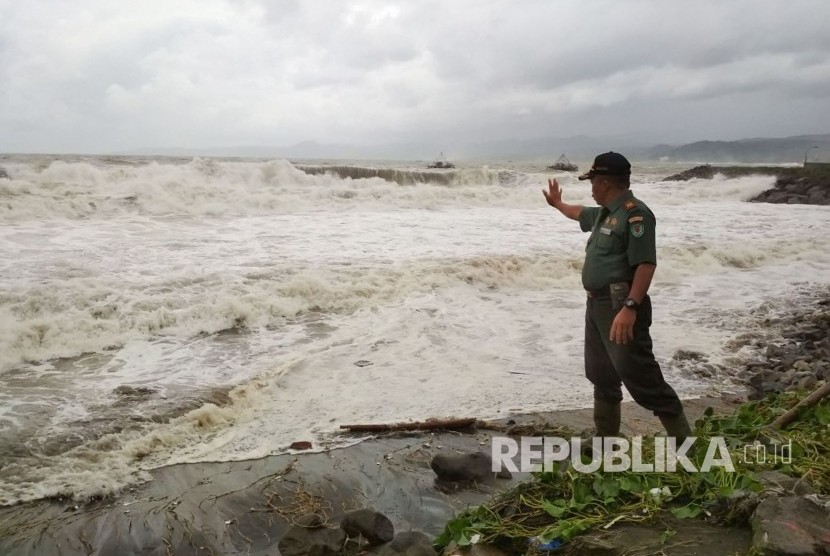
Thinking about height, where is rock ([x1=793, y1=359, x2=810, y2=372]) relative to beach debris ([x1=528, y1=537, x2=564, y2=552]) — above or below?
below

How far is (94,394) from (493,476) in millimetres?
4122

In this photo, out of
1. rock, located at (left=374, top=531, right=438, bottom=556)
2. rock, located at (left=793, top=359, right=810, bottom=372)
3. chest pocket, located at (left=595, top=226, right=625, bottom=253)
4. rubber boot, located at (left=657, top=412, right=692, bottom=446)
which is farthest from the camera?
rock, located at (left=793, top=359, right=810, bottom=372)

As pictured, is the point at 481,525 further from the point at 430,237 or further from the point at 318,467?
the point at 430,237

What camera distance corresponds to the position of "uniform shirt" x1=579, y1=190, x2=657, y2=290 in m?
3.42

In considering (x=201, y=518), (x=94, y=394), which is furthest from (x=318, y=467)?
(x=94, y=394)

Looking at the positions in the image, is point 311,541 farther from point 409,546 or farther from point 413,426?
point 413,426

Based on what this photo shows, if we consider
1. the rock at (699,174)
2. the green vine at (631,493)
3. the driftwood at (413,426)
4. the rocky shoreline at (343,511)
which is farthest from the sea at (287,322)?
the rock at (699,174)

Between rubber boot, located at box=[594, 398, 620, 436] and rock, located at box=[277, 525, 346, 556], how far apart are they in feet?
6.12

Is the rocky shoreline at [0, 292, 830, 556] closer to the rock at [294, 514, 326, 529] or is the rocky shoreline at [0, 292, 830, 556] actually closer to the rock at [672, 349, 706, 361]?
the rock at [294, 514, 326, 529]

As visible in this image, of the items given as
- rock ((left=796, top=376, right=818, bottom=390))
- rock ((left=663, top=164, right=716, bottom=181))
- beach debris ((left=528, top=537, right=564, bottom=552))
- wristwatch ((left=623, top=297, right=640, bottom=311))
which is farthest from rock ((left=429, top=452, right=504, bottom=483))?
rock ((left=663, top=164, right=716, bottom=181))

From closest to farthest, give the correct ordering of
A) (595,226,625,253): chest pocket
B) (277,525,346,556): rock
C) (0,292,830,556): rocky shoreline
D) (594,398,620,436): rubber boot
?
(0,292,830,556): rocky shoreline → (277,525,346,556): rock → (595,226,625,253): chest pocket → (594,398,620,436): rubber boot

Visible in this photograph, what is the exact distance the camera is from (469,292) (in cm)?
1083

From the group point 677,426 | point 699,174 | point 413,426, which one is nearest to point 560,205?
point 677,426

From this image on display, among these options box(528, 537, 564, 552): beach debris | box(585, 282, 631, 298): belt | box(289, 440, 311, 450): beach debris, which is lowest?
box(289, 440, 311, 450): beach debris
